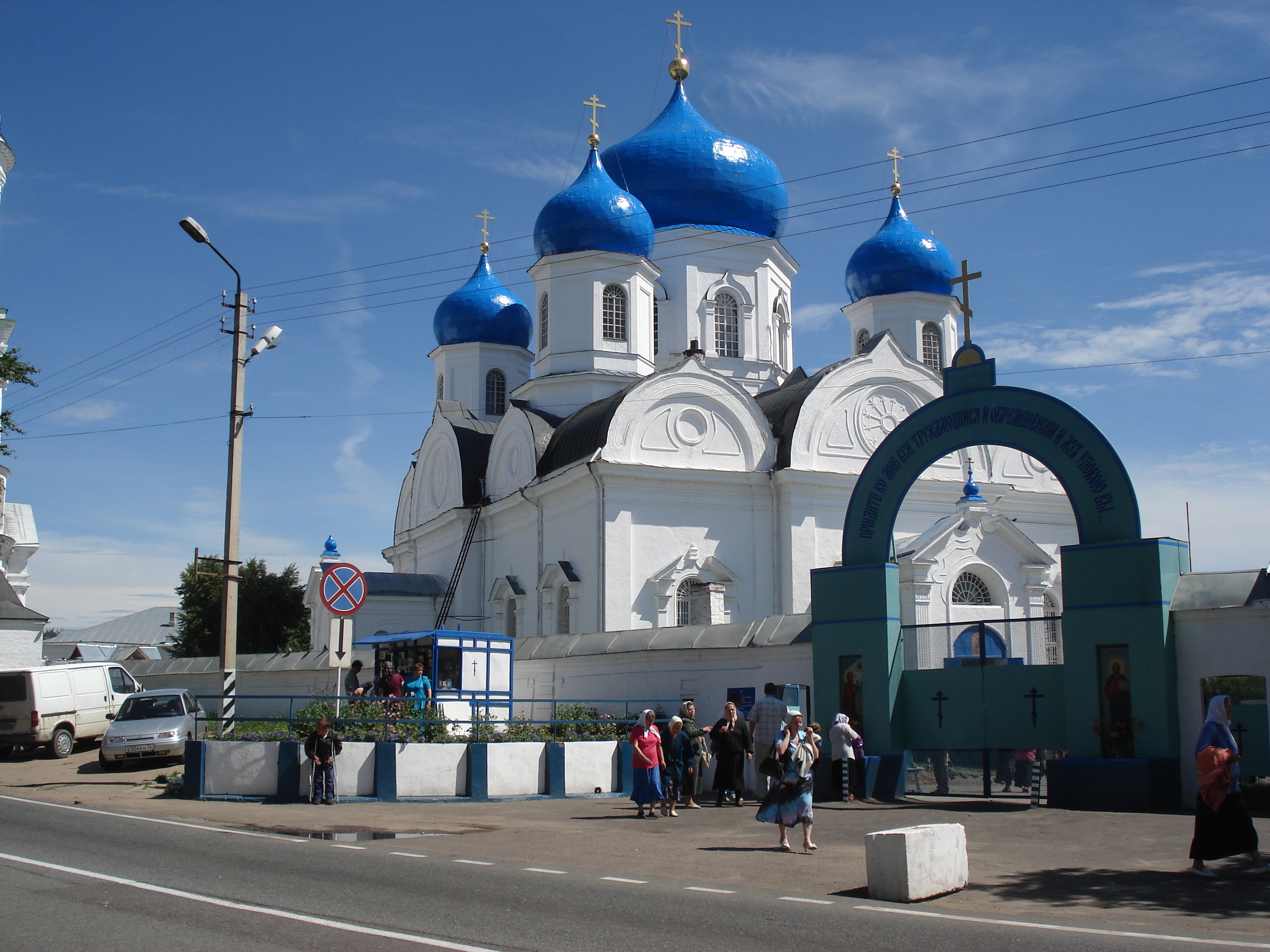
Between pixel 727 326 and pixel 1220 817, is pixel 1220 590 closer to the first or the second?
pixel 1220 817

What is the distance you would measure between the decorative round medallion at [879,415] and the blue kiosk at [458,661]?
10679 mm

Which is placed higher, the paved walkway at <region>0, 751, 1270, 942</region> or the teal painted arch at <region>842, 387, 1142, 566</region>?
the teal painted arch at <region>842, 387, 1142, 566</region>

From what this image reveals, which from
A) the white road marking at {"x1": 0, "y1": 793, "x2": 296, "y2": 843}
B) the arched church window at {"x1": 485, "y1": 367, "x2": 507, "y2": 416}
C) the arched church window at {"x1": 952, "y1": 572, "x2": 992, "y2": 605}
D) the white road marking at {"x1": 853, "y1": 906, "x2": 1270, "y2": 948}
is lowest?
the white road marking at {"x1": 0, "y1": 793, "x2": 296, "y2": 843}

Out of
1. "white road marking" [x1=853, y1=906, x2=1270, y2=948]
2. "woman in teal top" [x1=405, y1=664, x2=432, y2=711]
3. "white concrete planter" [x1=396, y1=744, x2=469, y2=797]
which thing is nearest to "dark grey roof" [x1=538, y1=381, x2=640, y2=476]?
"woman in teal top" [x1=405, y1=664, x2=432, y2=711]

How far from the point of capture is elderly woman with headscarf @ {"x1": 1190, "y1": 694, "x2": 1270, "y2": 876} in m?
7.91

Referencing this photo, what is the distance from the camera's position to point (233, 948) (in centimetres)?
575

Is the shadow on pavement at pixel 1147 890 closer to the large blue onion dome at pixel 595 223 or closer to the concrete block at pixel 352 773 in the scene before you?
the concrete block at pixel 352 773

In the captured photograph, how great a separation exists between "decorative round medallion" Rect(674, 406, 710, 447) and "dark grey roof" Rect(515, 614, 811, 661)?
638 centimetres

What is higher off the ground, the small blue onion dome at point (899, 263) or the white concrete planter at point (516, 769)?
the small blue onion dome at point (899, 263)

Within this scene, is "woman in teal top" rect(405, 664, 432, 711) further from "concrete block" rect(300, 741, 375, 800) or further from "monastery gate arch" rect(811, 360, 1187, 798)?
"monastery gate arch" rect(811, 360, 1187, 798)

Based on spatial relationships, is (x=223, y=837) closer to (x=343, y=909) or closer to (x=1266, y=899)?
(x=343, y=909)

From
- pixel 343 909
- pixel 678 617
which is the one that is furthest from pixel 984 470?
pixel 343 909

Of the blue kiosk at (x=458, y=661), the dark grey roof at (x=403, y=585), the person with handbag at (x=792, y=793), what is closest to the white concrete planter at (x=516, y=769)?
the blue kiosk at (x=458, y=661)

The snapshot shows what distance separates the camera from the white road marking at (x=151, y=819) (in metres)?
10.4
